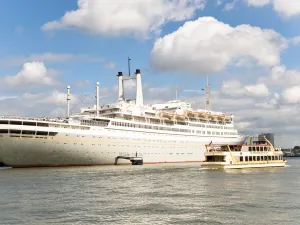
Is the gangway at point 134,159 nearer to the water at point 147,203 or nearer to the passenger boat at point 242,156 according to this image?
the passenger boat at point 242,156

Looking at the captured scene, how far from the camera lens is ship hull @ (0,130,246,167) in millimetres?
58094

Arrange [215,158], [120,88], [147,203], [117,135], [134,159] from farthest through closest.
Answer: [120,88] → [134,159] → [117,135] → [215,158] → [147,203]

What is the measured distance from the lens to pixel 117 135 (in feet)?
233

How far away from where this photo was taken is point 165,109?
96750 millimetres

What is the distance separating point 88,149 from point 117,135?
7.96 metres

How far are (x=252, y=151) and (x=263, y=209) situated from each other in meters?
37.9

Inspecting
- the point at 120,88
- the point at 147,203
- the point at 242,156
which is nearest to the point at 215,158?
the point at 242,156

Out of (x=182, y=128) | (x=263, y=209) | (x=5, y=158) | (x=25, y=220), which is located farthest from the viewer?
(x=182, y=128)

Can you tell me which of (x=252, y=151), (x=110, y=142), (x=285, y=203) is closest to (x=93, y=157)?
(x=110, y=142)

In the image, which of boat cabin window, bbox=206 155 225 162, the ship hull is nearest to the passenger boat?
boat cabin window, bbox=206 155 225 162

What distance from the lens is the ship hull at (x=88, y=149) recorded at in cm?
5809

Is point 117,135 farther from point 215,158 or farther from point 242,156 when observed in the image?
point 242,156

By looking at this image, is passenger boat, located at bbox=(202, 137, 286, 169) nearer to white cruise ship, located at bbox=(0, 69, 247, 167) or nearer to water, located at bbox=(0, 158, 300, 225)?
water, located at bbox=(0, 158, 300, 225)

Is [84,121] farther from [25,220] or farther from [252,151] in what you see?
[25,220]
